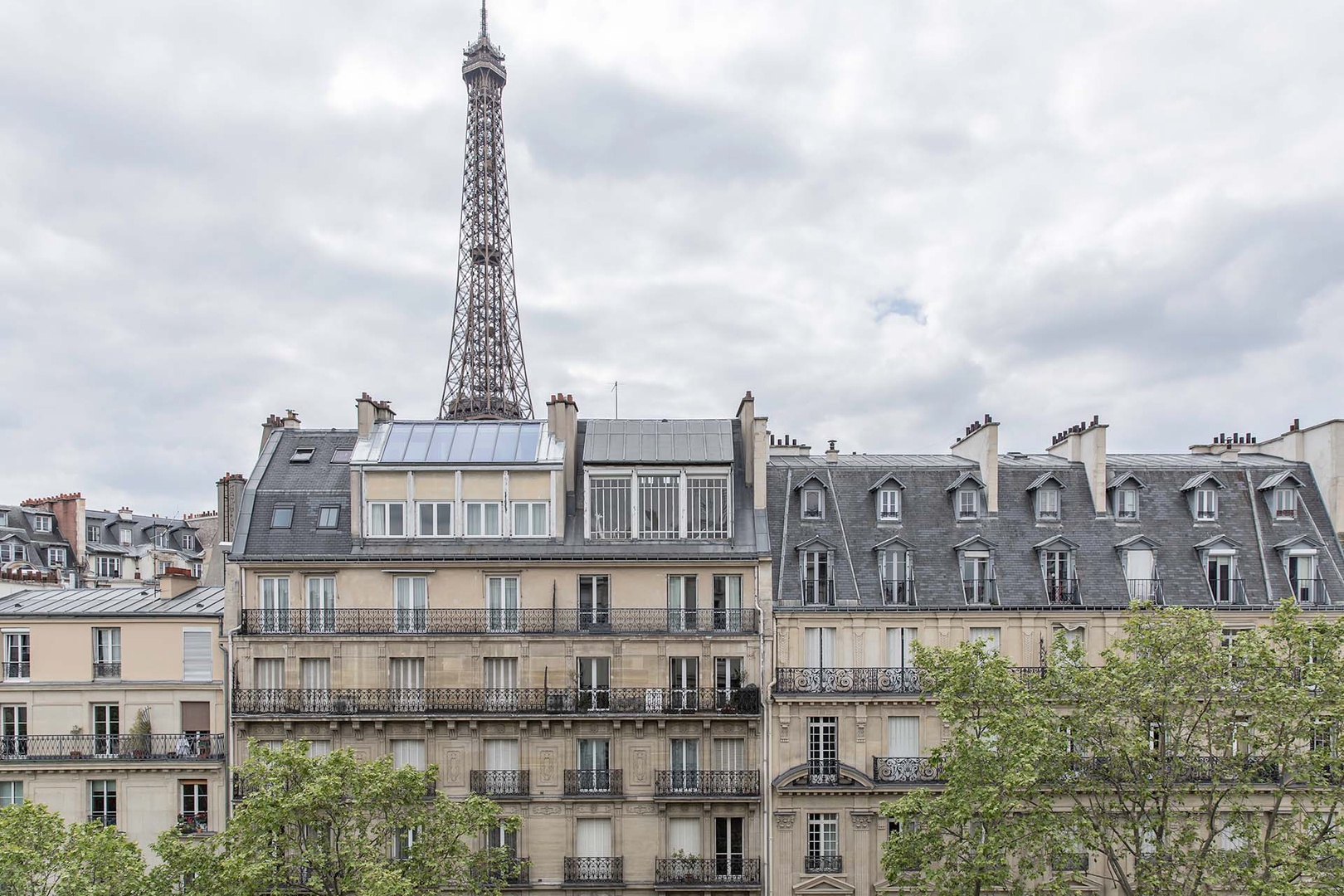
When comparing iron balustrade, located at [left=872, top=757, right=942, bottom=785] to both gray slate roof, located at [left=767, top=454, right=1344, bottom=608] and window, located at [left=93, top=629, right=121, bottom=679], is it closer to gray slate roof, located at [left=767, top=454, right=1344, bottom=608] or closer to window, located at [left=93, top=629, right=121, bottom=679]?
gray slate roof, located at [left=767, top=454, right=1344, bottom=608]

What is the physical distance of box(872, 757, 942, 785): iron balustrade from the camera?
24.6 metres

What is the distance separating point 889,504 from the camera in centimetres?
2753

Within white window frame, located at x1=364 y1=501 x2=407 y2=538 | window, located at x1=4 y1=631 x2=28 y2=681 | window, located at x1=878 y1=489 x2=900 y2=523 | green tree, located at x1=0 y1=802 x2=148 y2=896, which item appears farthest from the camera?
window, located at x1=878 y1=489 x2=900 y2=523

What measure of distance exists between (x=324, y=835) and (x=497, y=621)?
704cm

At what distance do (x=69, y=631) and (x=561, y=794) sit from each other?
600 inches

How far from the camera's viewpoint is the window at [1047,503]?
27.5 meters

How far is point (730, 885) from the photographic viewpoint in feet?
79.0

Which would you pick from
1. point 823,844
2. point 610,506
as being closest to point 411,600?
point 610,506

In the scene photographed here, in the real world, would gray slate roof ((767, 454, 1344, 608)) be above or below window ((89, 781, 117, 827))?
above

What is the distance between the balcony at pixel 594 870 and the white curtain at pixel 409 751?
504 cm

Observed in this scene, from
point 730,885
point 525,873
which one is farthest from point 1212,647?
point 525,873

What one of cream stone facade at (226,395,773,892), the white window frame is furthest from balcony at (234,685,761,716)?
the white window frame

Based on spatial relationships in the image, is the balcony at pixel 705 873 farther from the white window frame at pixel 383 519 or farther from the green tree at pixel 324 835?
the white window frame at pixel 383 519

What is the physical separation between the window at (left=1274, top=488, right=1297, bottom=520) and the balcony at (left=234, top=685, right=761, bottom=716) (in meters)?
17.7
